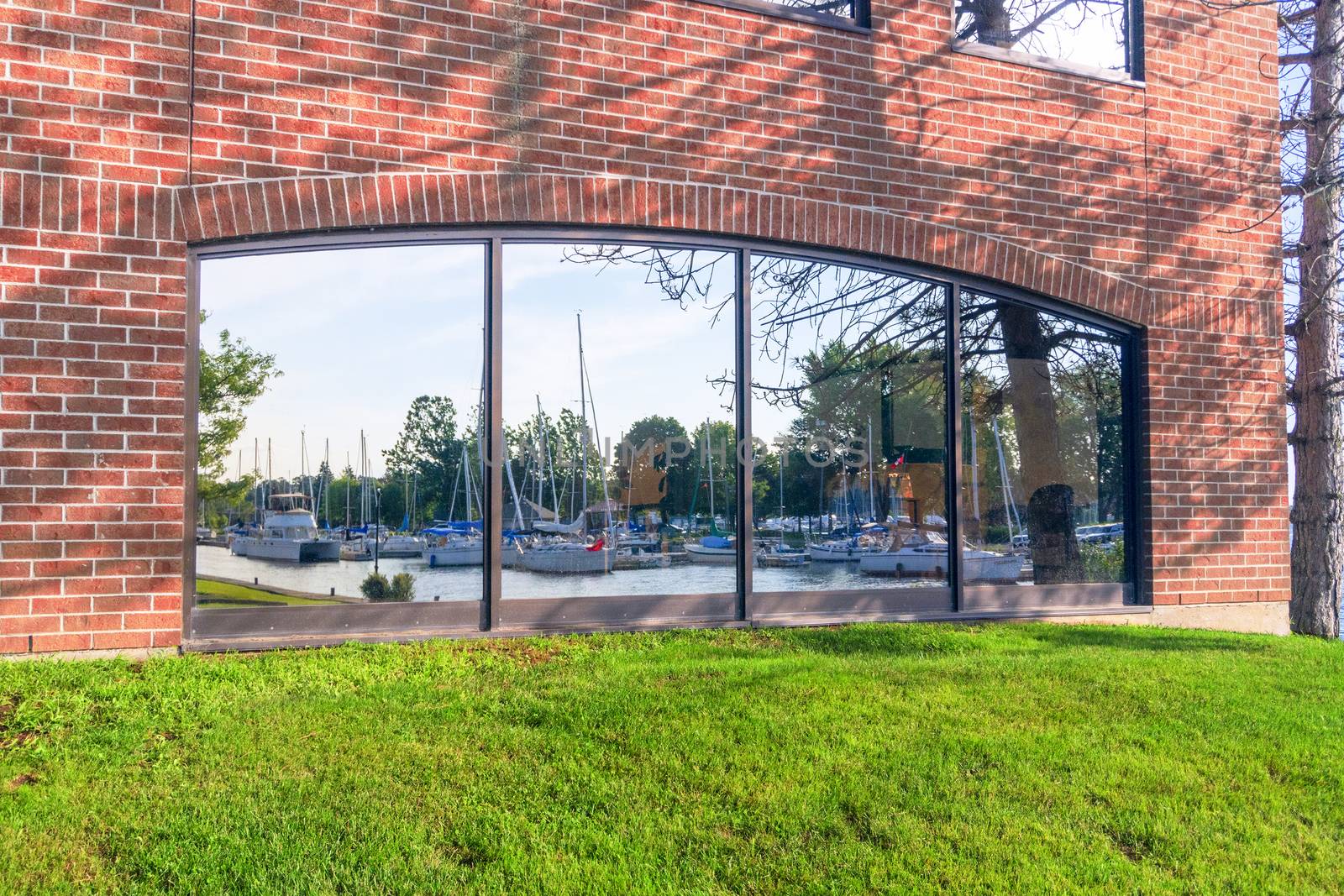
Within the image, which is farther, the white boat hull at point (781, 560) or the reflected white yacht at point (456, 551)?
the white boat hull at point (781, 560)

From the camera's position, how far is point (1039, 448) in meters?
7.61

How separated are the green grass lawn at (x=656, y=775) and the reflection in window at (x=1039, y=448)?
2053 mm

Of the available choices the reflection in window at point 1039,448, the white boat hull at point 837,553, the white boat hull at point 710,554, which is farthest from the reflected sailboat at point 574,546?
the reflection in window at point 1039,448

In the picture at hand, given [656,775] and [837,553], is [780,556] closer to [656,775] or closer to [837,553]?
[837,553]

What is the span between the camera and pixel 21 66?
518 centimetres

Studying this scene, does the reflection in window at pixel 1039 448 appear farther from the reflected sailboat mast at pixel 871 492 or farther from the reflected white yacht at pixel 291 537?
the reflected white yacht at pixel 291 537

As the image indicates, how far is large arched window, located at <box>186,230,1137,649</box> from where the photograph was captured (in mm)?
5805

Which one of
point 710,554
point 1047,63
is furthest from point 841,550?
point 1047,63

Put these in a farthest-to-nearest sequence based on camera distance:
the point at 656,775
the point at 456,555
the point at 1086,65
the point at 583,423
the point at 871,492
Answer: the point at 1086,65
the point at 871,492
the point at 583,423
the point at 456,555
the point at 656,775

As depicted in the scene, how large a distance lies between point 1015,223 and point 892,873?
5.55 meters

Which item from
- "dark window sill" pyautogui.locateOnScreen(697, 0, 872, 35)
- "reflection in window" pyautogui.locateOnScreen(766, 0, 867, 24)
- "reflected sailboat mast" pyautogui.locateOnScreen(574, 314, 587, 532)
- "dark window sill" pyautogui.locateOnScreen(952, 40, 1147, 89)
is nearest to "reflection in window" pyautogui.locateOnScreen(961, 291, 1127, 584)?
"dark window sill" pyautogui.locateOnScreen(952, 40, 1147, 89)

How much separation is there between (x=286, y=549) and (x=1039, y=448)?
17.4ft

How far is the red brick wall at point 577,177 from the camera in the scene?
5184mm

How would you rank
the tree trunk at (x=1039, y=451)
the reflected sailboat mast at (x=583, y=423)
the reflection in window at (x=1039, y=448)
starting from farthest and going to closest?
1. the tree trunk at (x=1039, y=451)
2. the reflection in window at (x=1039, y=448)
3. the reflected sailboat mast at (x=583, y=423)
